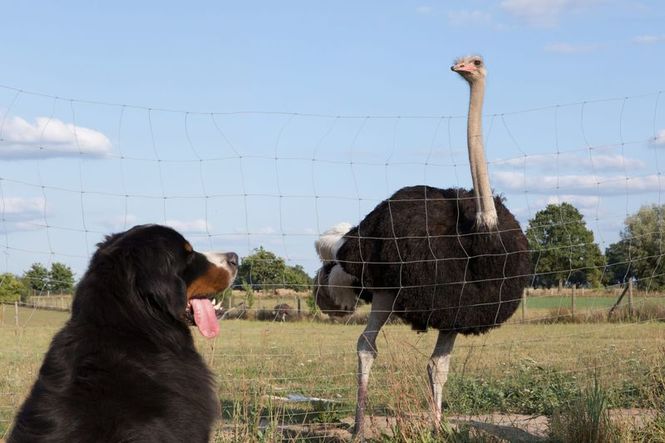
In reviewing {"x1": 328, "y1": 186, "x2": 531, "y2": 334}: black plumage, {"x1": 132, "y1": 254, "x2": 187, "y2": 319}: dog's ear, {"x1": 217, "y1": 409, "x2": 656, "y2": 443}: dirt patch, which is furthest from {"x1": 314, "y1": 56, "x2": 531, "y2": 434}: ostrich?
{"x1": 132, "y1": 254, "x2": 187, "y2": 319}: dog's ear

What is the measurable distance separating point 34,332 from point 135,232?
72.9 feet

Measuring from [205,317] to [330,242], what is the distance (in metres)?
4.09

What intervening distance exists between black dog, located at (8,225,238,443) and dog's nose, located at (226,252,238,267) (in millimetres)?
483

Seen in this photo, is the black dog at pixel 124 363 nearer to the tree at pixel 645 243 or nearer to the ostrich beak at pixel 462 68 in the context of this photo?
the tree at pixel 645 243

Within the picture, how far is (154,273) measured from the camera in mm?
4047

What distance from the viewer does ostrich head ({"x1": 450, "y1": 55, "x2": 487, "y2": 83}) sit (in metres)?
9.01

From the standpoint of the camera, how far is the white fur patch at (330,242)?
28.1ft

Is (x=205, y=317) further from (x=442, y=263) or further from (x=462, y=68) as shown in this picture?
(x=462, y=68)

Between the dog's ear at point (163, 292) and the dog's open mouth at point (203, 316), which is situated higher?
the dog's ear at point (163, 292)

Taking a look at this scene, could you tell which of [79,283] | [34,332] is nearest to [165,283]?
[79,283]

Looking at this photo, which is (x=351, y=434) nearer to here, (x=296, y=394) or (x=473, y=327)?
(x=473, y=327)

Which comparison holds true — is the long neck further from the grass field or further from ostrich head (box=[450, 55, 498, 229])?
the grass field

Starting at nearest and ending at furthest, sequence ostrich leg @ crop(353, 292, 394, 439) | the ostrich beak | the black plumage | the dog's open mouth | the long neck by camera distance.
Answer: the dog's open mouth
the black plumage
the long neck
ostrich leg @ crop(353, 292, 394, 439)
the ostrich beak

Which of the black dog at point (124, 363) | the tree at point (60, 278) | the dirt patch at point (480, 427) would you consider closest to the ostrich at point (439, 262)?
→ the dirt patch at point (480, 427)
